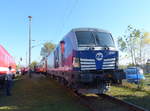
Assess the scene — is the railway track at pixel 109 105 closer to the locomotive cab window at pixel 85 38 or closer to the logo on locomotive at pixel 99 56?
the logo on locomotive at pixel 99 56

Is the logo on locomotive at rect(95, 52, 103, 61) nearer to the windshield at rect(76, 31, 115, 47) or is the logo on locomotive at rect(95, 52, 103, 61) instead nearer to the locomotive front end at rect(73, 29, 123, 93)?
the locomotive front end at rect(73, 29, 123, 93)

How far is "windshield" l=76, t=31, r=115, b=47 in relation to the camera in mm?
10156

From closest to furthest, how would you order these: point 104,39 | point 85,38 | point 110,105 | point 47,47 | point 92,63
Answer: point 110,105 < point 92,63 < point 85,38 < point 104,39 < point 47,47

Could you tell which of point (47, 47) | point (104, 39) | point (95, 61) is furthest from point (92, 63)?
point (47, 47)

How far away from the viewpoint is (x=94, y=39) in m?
10.3

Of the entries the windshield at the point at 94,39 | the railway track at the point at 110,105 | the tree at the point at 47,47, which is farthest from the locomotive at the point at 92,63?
the tree at the point at 47,47

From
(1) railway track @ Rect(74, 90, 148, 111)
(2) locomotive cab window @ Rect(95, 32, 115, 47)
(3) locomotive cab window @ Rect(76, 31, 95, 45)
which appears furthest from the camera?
(2) locomotive cab window @ Rect(95, 32, 115, 47)

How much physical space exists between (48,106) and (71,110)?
1207 millimetres

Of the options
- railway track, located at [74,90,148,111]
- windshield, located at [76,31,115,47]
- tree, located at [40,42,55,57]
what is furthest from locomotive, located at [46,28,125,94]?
tree, located at [40,42,55,57]

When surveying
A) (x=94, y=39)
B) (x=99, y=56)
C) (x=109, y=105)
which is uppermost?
(x=94, y=39)

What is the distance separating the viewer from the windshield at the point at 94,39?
1016 centimetres

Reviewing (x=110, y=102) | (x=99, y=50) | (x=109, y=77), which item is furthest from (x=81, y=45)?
(x=110, y=102)

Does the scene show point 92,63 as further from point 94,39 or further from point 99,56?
point 94,39

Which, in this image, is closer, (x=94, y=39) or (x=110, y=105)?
(x=110, y=105)
